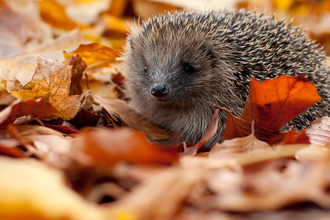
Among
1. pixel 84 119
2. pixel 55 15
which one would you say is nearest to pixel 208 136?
pixel 84 119

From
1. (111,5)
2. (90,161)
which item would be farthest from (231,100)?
(111,5)

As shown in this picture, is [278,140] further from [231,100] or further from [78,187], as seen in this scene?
[78,187]

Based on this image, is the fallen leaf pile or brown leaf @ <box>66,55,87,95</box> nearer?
the fallen leaf pile

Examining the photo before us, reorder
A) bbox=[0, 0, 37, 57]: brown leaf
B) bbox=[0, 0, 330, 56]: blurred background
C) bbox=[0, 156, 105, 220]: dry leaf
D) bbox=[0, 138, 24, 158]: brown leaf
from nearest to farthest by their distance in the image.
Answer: bbox=[0, 156, 105, 220]: dry leaf → bbox=[0, 138, 24, 158]: brown leaf → bbox=[0, 0, 37, 57]: brown leaf → bbox=[0, 0, 330, 56]: blurred background

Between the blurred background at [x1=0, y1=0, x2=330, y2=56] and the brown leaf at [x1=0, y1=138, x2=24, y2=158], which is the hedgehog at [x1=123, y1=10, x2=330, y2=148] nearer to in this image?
the blurred background at [x1=0, y1=0, x2=330, y2=56]

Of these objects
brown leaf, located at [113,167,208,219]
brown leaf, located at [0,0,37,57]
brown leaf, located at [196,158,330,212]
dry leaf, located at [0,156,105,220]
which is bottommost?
brown leaf, located at [0,0,37,57]

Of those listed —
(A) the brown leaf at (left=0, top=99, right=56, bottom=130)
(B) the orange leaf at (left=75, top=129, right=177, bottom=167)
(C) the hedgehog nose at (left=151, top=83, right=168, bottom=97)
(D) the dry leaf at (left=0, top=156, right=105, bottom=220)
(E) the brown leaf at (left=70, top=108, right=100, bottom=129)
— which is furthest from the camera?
(C) the hedgehog nose at (left=151, top=83, right=168, bottom=97)

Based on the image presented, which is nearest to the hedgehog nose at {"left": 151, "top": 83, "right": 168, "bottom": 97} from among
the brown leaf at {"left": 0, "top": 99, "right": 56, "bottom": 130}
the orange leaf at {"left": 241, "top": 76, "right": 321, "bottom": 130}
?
the orange leaf at {"left": 241, "top": 76, "right": 321, "bottom": 130}

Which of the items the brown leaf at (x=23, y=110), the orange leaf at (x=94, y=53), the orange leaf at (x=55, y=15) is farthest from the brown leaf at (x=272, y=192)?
the orange leaf at (x=55, y=15)
